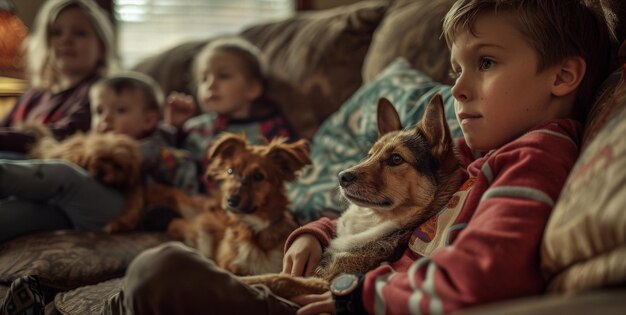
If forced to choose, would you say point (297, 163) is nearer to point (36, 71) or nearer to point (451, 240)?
point (451, 240)

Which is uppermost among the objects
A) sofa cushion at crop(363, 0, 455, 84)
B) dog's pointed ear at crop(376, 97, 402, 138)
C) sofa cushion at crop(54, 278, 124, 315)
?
sofa cushion at crop(363, 0, 455, 84)

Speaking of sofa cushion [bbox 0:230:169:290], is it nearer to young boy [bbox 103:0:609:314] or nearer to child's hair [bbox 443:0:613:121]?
young boy [bbox 103:0:609:314]

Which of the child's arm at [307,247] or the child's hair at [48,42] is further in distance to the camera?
the child's hair at [48,42]

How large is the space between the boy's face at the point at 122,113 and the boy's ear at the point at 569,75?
1552 mm

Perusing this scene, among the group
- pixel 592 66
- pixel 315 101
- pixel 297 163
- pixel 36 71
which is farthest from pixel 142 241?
pixel 36 71

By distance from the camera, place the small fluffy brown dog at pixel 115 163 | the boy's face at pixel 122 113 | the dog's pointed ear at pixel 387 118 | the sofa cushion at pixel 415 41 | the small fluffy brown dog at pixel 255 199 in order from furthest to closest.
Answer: the boy's face at pixel 122 113, the small fluffy brown dog at pixel 115 163, the sofa cushion at pixel 415 41, the small fluffy brown dog at pixel 255 199, the dog's pointed ear at pixel 387 118

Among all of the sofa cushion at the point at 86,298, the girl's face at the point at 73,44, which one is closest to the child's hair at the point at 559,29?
the sofa cushion at the point at 86,298

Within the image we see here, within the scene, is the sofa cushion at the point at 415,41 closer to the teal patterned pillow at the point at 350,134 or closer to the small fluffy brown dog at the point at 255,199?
the teal patterned pillow at the point at 350,134

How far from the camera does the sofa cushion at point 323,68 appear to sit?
1.97 meters

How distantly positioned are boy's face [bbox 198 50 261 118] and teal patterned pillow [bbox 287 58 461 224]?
455mm

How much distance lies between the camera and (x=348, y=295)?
2.77 feet

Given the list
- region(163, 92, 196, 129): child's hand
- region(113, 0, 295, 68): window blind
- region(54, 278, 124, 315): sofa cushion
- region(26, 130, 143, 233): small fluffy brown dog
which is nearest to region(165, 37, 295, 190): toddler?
region(163, 92, 196, 129): child's hand

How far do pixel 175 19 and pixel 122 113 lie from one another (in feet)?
5.51

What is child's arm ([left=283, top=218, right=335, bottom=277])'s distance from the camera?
104 centimetres
